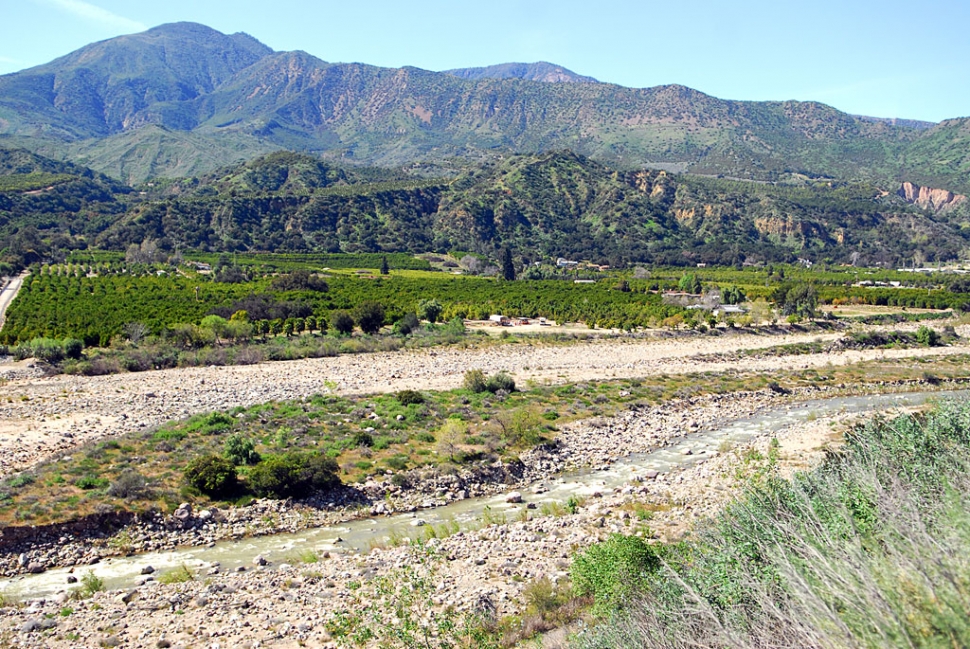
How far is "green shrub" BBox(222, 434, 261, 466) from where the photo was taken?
18.9m

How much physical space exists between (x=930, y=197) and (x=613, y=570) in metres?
221

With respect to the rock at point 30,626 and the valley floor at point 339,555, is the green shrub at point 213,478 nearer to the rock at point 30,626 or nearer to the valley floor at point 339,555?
the valley floor at point 339,555

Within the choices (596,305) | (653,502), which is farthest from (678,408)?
(596,305)

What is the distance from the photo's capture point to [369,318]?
45312 millimetres

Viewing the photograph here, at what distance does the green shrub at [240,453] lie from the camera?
18875 millimetres

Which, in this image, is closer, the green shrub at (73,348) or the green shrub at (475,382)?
the green shrub at (475,382)

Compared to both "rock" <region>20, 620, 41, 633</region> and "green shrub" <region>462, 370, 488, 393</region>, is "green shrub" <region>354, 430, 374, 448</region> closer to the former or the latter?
"green shrub" <region>462, 370, 488, 393</region>

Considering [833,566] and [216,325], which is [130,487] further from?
[216,325]

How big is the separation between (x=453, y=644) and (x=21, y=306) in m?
51.3

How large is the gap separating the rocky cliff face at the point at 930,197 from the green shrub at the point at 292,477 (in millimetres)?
209940

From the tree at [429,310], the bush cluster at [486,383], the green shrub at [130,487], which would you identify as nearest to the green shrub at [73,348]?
the green shrub at [130,487]

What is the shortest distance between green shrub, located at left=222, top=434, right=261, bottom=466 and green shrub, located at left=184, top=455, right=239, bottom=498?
131 cm

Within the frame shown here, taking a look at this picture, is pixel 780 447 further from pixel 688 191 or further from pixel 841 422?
pixel 688 191

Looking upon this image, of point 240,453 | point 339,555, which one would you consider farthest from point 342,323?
point 339,555
